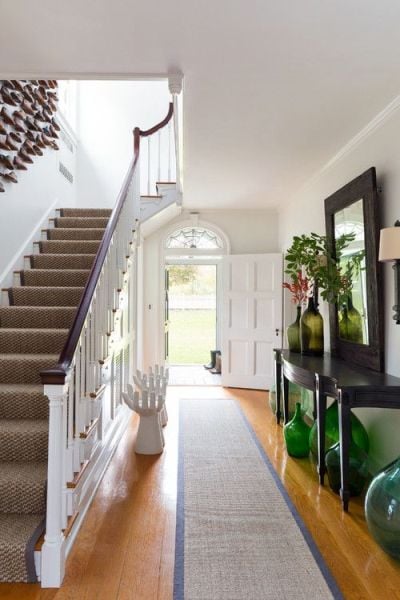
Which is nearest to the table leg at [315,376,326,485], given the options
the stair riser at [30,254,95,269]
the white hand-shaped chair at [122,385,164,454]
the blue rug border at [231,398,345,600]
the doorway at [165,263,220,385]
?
the blue rug border at [231,398,345,600]

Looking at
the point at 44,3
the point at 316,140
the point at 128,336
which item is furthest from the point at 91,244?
the point at 44,3

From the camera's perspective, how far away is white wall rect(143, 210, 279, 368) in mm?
6117

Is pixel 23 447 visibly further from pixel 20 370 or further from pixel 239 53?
pixel 239 53

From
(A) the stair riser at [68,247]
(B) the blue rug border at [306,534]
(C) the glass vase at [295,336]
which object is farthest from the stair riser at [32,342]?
(C) the glass vase at [295,336]

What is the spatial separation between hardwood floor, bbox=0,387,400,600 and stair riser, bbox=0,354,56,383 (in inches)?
36.6

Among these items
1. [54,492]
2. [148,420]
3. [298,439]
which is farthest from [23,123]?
[298,439]

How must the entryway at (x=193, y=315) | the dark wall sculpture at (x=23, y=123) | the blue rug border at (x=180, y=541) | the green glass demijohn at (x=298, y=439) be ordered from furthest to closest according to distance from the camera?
1. the entryway at (x=193, y=315)
2. the dark wall sculpture at (x=23, y=123)
3. the green glass demijohn at (x=298, y=439)
4. the blue rug border at (x=180, y=541)

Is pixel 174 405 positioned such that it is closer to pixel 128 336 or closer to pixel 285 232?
pixel 128 336

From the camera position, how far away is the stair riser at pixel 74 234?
4707 mm

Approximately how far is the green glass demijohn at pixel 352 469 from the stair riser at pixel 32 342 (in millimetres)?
2148

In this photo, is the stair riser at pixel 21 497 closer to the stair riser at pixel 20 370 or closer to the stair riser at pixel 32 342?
the stair riser at pixel 20 370

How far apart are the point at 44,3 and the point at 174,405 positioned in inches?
161

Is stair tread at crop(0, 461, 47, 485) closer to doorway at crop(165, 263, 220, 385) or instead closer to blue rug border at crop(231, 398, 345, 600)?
blue rug border at crop(231, 398, 345, 600)

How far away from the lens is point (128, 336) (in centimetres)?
477
